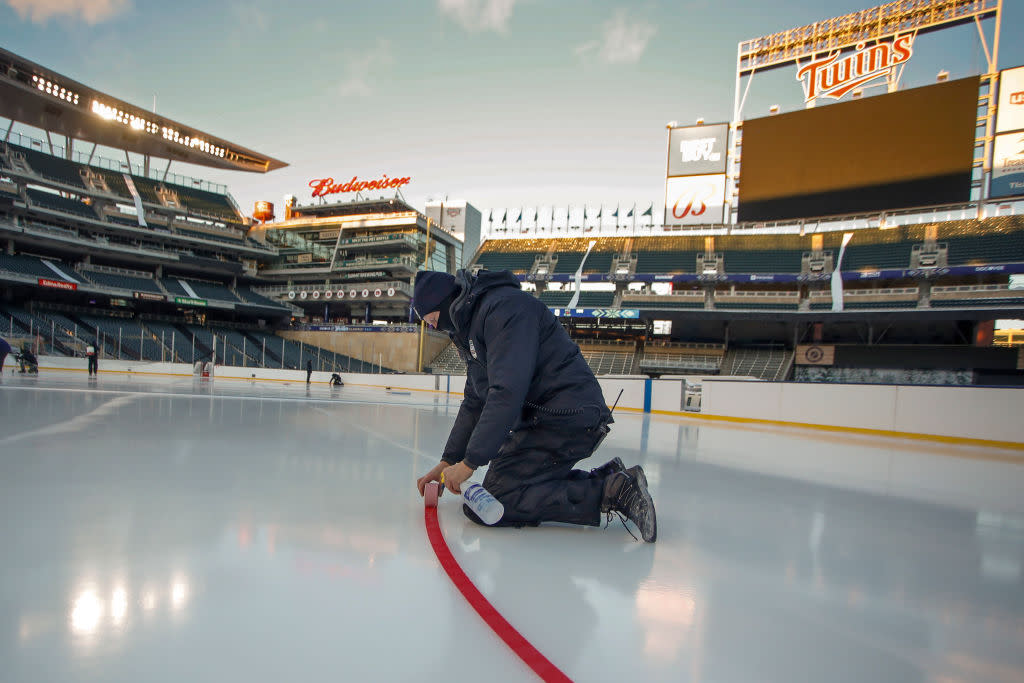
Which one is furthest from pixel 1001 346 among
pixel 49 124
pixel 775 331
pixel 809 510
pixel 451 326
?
pixel 49 124

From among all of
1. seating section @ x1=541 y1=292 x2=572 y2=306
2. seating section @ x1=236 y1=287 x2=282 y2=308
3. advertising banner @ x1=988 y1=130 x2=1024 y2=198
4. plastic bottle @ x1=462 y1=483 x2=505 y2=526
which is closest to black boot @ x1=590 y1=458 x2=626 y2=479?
plastic bottle @ x1=462 y1=483 x2=505 y2=526

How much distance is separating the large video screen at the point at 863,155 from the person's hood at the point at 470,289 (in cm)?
2575

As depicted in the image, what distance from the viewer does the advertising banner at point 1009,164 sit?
2033 centimetres

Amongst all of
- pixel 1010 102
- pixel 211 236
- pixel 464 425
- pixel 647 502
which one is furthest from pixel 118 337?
pixel 1010 102

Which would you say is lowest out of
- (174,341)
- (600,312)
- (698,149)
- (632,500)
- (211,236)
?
(174,341)

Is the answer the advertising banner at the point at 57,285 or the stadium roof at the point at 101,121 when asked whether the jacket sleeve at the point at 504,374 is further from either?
the stadium roof at the point at 101,121

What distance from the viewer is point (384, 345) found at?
36094 millimetres

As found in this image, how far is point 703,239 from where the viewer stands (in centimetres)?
3325

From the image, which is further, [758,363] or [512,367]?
[758,363]

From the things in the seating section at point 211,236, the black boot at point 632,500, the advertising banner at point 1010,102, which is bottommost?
the black boot at point 632,500

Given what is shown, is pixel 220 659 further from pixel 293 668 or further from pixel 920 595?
pixel 920 595

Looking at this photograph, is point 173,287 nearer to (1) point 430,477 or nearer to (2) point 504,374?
(1) point 430,477

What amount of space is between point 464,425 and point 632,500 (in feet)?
2.85

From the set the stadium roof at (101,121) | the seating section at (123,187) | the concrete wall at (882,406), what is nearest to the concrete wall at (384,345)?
the seating section at (123,187)
